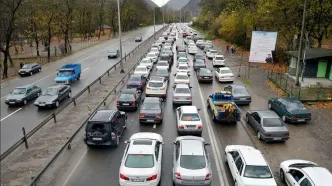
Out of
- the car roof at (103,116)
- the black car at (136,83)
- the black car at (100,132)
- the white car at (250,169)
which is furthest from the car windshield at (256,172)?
the black car at (136,83)

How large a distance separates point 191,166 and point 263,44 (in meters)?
25.1

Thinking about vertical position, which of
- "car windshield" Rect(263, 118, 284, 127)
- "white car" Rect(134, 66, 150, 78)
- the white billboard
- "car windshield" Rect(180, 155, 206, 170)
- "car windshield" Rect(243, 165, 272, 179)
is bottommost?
"car windshield" Rect(243, 165, 272, 179)

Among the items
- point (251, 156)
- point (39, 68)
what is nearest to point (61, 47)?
point (39, 68)

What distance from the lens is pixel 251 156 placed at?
41.4 feet

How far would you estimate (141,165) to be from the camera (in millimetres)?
12000

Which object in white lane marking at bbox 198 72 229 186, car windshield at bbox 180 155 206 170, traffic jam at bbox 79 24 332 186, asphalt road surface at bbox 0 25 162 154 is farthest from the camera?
white lane marking at bbox 198 72 229 186

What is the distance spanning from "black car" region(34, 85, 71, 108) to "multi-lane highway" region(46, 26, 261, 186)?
20.1 feet

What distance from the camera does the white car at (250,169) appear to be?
11.5m

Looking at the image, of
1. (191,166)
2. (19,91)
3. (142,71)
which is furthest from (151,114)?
(142,71)

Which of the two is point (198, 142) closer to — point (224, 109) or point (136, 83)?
point (224, 109)

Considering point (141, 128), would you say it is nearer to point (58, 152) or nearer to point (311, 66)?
point (58, 152)

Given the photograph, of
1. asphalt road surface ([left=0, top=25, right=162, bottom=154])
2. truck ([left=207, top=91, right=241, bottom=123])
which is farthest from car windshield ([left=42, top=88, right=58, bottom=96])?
truck ([left=207, top=91, right=241, bottom=123])

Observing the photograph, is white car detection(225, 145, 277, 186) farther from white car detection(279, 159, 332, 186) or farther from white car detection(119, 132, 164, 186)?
white car detection(119, 132, 164, 186)

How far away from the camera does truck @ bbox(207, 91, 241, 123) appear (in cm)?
1908
